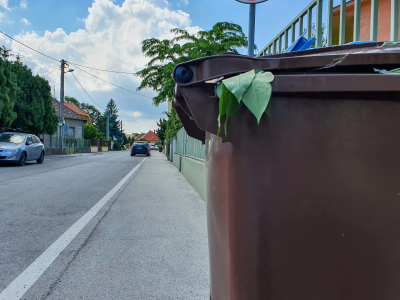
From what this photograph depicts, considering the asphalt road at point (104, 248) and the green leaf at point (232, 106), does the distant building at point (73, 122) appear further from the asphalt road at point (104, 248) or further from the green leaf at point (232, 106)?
the green leaf at point (232, 106)

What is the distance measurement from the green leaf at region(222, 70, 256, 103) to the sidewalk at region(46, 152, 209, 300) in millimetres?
1849

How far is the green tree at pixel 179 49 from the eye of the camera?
20.7 m

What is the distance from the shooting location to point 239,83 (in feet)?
4.78

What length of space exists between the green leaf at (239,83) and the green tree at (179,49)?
58.2 feet

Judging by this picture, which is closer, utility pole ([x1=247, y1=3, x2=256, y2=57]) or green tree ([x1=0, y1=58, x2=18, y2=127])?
utility pole ([x1=247, y1=3, x2=256, y2=57])

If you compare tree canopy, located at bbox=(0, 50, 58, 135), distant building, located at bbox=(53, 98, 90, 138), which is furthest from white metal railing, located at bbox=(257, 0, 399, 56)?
distant building, located at bbox=(53, 98, 90, 138)

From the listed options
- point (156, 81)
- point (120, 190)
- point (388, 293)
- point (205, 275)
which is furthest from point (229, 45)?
point (388, 293)

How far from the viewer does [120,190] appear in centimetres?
834

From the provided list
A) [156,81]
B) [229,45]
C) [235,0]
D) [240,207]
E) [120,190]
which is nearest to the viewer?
[240,207]

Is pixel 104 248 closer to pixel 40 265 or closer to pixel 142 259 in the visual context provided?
pixel 142 259

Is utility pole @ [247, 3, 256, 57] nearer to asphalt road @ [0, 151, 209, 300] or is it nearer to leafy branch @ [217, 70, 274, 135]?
leafy branch @ [217, 70, 274, 135]

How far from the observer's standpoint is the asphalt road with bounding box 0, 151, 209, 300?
2.77 metres

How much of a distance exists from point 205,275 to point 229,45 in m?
20.5

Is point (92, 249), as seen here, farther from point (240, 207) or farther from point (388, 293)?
point (388, 293)
